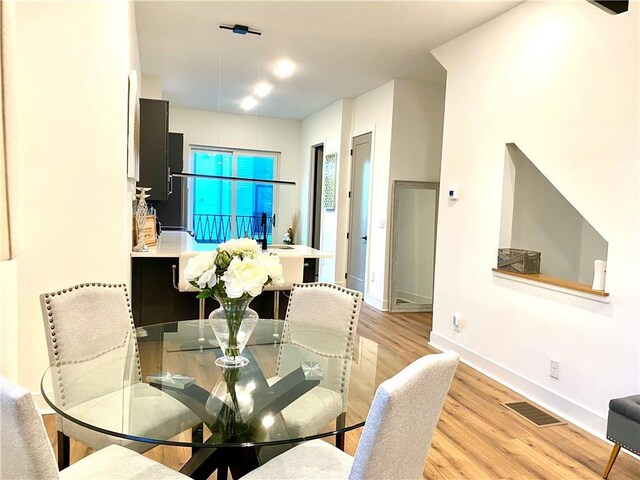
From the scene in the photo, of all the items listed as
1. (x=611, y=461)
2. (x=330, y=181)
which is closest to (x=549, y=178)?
(x=611, y=461)

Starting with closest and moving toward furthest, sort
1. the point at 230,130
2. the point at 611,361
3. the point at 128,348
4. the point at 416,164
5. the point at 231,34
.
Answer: the point at 128,348, the point at 611,361, the point at 231,34, the point at 416,164, the point at 230,130

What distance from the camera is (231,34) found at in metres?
4.34

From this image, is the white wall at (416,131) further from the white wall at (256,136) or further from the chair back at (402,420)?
the chair back at (402,420)

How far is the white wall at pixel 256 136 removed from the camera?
798cm

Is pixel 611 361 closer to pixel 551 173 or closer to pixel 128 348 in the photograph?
pixel 551 173

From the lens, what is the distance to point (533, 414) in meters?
3.03

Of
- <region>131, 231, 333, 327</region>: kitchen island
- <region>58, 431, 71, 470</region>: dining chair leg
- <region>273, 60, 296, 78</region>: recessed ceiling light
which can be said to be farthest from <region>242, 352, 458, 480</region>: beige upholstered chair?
<region>273, 60, 296, 78</region>: recessed ceiling light

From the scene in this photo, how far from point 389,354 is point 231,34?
3.42 metres

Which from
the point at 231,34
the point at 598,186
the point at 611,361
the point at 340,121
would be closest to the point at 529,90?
the point at 598,186

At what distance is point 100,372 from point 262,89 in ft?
17.1

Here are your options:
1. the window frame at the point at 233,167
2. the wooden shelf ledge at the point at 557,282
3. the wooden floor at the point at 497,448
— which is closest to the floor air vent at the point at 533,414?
the wooden floor at the point at 497,448

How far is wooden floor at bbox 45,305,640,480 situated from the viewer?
2.33 m

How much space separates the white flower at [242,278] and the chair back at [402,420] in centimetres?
62

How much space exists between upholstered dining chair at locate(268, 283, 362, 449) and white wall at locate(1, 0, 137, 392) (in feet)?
3.97
